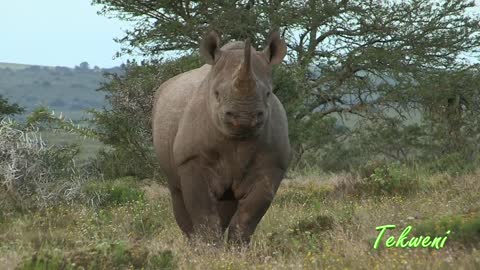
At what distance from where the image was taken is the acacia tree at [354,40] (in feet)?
84.1

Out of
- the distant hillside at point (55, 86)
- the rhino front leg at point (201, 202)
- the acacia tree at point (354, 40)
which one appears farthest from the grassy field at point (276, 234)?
the distant hillside at point (55, 86)

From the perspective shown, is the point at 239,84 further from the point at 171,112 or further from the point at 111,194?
the point at 111,194

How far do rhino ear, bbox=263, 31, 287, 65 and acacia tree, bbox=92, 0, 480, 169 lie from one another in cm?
1584

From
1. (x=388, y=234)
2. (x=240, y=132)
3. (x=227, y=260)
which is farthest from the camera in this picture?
(x=240, y=132)

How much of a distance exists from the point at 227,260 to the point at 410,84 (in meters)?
19.9

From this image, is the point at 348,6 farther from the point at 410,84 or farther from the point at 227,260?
the point at 227,260

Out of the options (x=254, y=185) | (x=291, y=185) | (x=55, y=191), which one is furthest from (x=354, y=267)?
(x=291, y=185)

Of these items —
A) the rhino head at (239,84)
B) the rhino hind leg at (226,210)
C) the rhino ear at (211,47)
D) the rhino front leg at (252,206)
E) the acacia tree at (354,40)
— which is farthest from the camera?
the acacia tree at (354,40)

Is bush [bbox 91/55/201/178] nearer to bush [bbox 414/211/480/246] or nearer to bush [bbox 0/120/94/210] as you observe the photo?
bush [bbox 0/120/94/210]

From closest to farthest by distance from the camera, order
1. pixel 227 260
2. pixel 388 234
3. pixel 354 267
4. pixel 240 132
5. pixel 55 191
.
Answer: pixel 354 267 < pixel 227 260 < pixel 388 234 < pixel 240 132 < pixel 55 191

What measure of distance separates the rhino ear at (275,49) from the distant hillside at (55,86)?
96259mm

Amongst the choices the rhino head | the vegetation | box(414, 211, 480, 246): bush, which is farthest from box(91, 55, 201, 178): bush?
box(414, 211, 480, 246): bush

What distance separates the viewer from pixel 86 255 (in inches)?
266

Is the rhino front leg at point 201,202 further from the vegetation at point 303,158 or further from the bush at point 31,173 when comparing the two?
the bush at point 31,173
